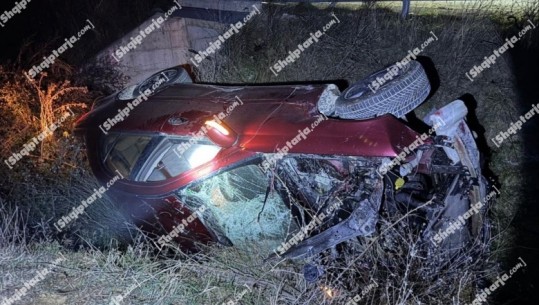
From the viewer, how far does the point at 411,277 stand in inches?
138

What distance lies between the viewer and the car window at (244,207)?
3846mm

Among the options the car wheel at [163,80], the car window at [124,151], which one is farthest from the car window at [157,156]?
the car wheel at [163,80]

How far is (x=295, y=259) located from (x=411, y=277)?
940mm

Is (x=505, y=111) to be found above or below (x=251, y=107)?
below

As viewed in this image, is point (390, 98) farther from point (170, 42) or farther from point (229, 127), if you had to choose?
point (170, 42)

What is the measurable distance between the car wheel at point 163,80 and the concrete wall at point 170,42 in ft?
7.50

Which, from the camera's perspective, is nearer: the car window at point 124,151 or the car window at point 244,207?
the car window at point 244,207

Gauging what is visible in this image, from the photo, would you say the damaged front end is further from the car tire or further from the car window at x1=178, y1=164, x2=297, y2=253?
the car tire

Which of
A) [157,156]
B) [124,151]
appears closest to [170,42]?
[124,151]

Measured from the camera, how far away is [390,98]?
3.89 meters

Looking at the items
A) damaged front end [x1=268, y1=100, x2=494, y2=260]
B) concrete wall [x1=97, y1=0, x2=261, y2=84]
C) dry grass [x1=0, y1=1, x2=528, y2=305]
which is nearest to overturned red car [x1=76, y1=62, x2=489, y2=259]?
damaged front end [x1=268, y1=100, x2=494, y2=260]

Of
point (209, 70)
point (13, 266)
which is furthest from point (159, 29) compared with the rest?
point (13, 266)

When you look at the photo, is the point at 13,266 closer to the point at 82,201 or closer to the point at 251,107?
the point at 82,201

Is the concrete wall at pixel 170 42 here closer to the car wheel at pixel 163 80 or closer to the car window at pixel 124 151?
the car wheel at pixel 163 80
